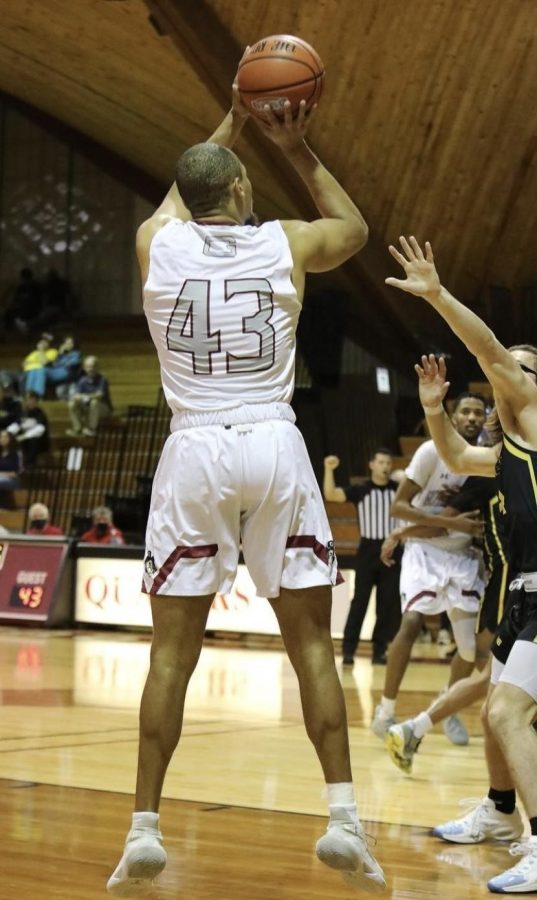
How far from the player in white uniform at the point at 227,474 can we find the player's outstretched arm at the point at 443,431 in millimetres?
948

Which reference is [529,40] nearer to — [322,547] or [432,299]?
[432,299]

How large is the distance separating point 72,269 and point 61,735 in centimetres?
1922

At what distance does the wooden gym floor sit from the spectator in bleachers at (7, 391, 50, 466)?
11.0 m

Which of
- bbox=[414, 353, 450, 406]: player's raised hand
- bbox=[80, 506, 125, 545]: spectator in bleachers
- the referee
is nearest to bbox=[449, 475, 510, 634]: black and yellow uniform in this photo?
bbox=[414, 353, 450, 406]: player's raised hand

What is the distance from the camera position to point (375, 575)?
41.9 ft

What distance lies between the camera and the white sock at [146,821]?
12.0 ft

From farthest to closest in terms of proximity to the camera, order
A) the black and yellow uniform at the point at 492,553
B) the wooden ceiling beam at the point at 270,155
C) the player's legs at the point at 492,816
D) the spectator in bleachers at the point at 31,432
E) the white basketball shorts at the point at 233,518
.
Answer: the spectator in bleachers at the point at 31,432 → the wooden ceiling beam at the point at 270,155 → the black and yellow uniform at the point at 492,553 → the player's legs at the point at 492,816 → the white basketball shorts at the point at 233,518

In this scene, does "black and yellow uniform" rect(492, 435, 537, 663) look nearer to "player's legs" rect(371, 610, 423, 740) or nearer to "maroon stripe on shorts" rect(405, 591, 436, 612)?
"maroon stripe on shorts" rect(405, 591, 436, 612)

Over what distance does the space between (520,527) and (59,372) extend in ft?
63.7

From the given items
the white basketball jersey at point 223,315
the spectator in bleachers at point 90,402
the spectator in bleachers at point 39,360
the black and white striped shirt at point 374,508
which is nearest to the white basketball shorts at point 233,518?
the white basketball jersey at point 223,315

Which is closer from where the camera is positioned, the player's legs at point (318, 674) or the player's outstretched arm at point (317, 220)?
the player's legs at point (318, 674)

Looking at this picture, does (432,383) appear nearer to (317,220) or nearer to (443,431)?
(443,431)

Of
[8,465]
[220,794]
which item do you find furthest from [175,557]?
[8,465]

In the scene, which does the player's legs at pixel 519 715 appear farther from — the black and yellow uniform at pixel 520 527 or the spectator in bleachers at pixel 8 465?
the spectator in bleachers at pixel 8 465
